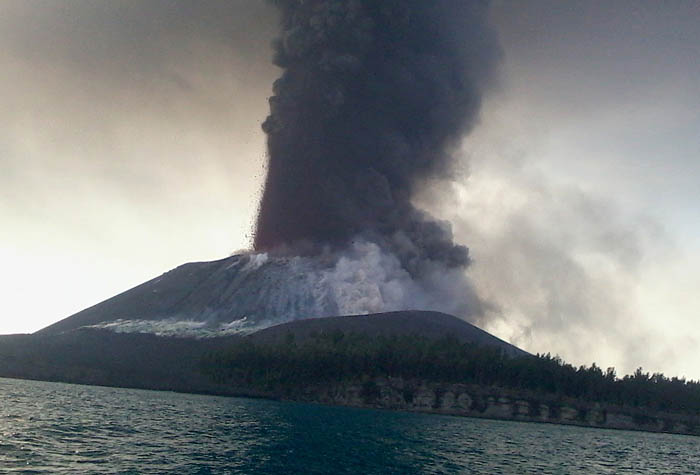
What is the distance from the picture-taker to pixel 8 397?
347ft

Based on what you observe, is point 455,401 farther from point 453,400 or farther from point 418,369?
point 418,369

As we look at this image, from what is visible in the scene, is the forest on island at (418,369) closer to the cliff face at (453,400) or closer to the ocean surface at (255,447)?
the cliff face at (453,400)

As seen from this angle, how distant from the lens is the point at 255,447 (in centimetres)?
6203

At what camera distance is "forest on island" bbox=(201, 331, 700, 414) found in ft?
564

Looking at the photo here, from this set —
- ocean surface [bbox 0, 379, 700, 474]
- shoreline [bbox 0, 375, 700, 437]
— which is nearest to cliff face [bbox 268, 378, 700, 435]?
shoreline [bbox 0, 375, 700, 437]

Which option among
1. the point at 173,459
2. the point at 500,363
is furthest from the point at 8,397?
the point at 500,363

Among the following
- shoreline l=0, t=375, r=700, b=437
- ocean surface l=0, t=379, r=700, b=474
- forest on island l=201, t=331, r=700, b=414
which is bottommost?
ocean surface l=0, t=379, r=700, b=474

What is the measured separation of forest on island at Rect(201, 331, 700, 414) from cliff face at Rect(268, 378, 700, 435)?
7.54 ft

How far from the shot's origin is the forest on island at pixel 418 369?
171875mm

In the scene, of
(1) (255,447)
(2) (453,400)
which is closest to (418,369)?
(2) (453,400)

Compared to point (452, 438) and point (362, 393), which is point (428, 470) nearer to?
point (452, 438)

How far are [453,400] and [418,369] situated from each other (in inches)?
465

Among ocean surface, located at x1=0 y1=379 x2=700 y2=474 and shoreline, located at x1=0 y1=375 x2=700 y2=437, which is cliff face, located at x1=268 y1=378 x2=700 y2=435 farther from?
ocean surface, located at x1=0 y1=379 x2=700 y2=474

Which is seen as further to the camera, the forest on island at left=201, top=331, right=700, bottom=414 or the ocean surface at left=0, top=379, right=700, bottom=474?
the forest on island at left=201, top=331, right=700, bottom=414
